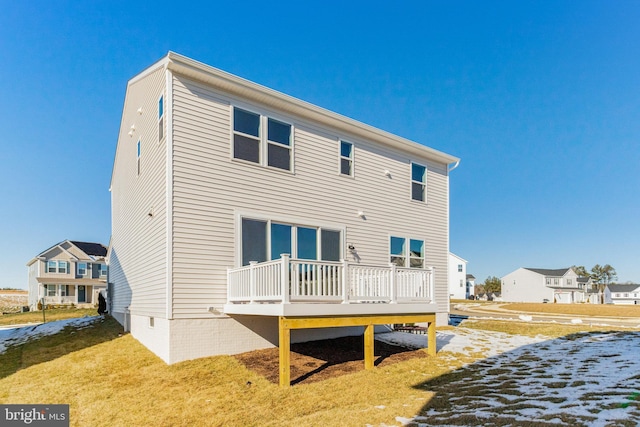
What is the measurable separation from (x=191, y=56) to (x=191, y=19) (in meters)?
10.7

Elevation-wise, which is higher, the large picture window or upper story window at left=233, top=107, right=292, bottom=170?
upper story window at left=233, top=107, right=292, bottom=170

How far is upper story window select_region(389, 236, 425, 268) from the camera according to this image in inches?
520

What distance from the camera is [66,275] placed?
38.9 meters

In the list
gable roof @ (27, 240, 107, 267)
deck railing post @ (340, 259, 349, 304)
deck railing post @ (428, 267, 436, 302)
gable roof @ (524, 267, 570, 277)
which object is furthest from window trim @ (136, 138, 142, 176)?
gable roof @ (524, 267, 570, 277)

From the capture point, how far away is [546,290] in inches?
2586

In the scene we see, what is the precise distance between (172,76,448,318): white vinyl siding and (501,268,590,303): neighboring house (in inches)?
2543

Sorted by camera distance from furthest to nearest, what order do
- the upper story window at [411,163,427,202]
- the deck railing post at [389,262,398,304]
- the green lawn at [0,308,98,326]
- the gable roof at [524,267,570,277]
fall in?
the gable roof at [524,267,570,277], the green lawn at [0,308,98,326], the upper story window at [411,163,427,202], the deck railing post at [389,262,398,304]

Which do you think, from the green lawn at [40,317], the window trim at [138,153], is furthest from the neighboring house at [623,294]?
the window trim at [138,153]

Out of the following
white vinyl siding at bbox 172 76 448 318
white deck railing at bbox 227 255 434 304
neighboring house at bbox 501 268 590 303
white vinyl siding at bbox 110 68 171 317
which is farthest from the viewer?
neighboring house at bbox 501 268 590 303

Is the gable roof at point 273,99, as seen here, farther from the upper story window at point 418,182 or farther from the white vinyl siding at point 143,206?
the white vinyl siding at point 143,206

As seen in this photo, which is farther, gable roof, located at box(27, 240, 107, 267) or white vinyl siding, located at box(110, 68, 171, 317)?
gable roof, located at box(27, 240, 107, 267)

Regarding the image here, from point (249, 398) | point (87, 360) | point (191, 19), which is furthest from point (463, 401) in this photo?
point (191, 19)

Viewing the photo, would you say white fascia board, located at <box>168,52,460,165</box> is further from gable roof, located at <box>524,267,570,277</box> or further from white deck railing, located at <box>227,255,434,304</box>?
gable roof, located at <box>524,267,570,277</box>

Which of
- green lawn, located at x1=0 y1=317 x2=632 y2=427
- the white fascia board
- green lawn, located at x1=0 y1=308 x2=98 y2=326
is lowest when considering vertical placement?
green lawn, located at x1=0 y1=308 x2=98 y2=326
